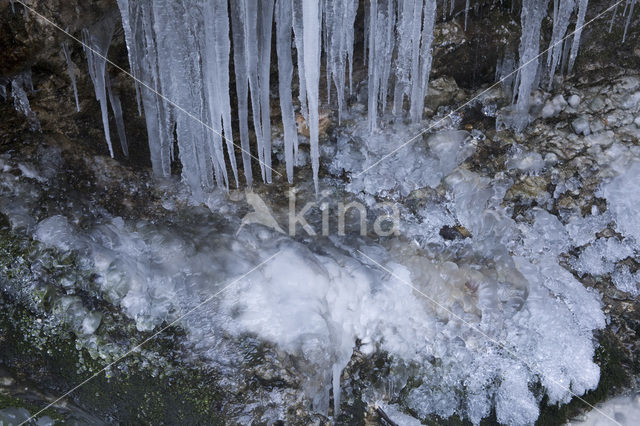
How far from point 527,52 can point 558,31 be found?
233 mm

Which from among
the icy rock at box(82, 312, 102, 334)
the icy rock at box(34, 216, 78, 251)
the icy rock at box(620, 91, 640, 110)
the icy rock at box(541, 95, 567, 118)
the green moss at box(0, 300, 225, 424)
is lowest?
the green moss at box(0, 300, 225, 424)

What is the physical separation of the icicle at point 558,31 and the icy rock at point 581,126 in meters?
0.37

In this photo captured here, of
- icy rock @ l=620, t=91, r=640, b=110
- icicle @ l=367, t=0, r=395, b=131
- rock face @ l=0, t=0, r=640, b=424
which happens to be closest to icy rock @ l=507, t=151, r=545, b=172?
rock face @ l=0, t=0, r=640, b=424

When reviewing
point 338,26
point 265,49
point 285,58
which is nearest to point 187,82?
point 265,49

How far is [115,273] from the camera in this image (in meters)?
2.99

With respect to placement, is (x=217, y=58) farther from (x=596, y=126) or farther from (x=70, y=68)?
(x=596, y=126)

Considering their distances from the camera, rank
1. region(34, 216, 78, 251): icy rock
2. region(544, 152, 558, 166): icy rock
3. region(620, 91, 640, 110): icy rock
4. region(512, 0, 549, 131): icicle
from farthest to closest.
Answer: region(620, 91, 640, 110): icy rock < region(544, 152, 558, 166): icy rock < region(512, 0, 549, 131): icicle < region(34, 216, 78, 251): icy rock

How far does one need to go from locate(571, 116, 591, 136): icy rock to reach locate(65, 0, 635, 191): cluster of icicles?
0.37m

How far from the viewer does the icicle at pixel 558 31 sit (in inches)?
142

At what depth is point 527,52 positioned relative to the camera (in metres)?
3.86

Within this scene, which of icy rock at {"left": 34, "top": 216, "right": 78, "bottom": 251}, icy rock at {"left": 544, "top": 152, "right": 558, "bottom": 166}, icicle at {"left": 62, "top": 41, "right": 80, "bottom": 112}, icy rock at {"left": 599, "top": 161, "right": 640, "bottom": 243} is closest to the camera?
icy rock at {"left": 34, "top": 216, "right": 78, "bottom": 251}

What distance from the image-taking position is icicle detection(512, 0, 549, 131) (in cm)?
369

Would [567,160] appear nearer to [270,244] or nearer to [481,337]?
[481,337]

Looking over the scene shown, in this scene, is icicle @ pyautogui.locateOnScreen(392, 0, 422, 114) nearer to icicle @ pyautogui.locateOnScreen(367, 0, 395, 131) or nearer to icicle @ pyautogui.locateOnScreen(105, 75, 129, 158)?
icicle @ pyautogui.locateOnScreen(367, 0, 395, 131)
